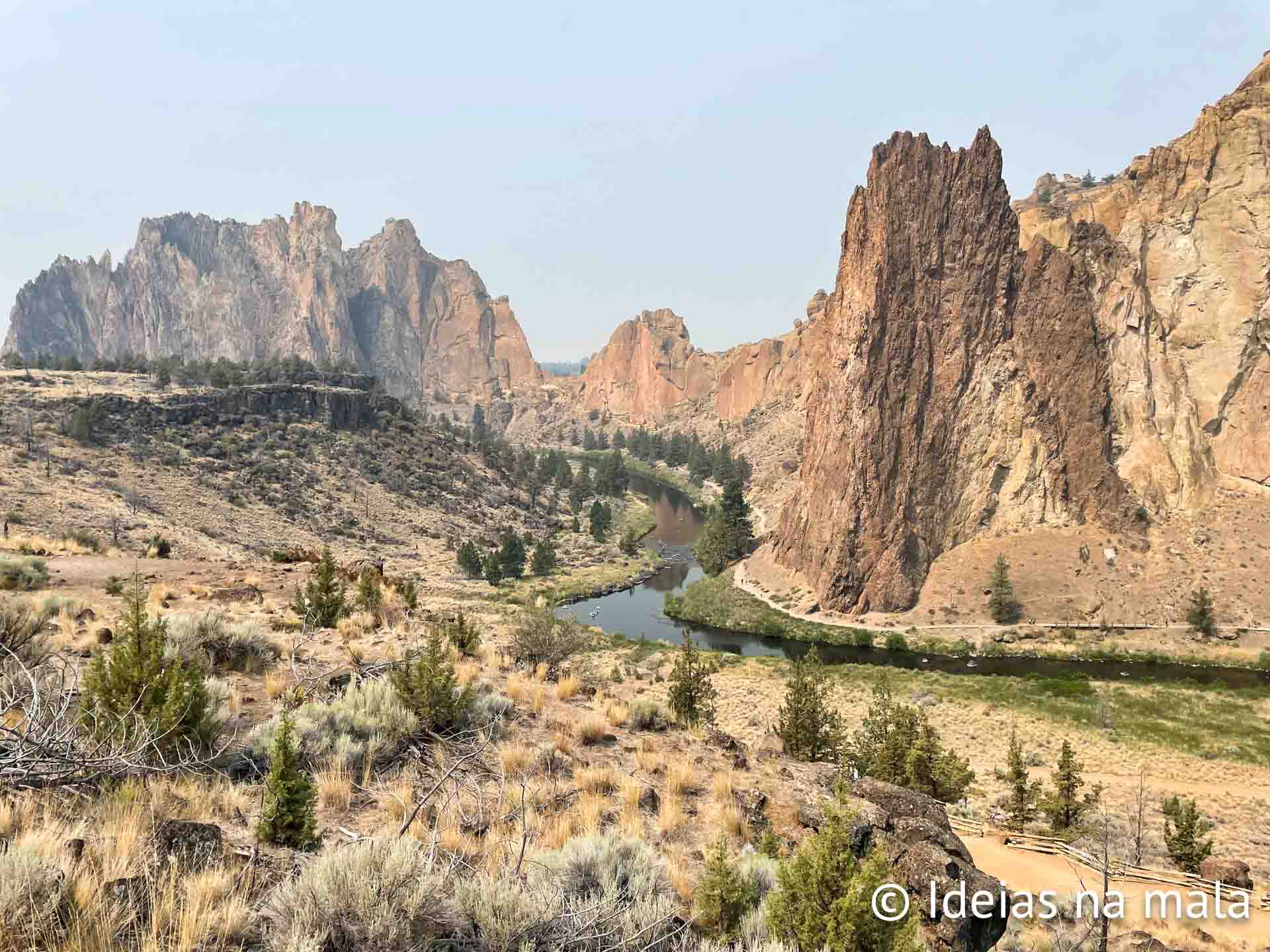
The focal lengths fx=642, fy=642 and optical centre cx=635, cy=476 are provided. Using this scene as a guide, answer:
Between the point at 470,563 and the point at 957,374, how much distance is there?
1769 inches

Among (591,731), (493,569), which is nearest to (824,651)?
(493,569)

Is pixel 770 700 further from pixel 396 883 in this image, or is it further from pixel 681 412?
pixel 681 412

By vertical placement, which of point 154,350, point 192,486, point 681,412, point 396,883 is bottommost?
point 396,883

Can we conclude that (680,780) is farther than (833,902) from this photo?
Yes

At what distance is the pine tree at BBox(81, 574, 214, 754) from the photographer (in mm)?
6062

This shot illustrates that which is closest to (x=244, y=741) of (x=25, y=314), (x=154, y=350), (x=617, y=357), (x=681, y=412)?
(x=681, y=412)

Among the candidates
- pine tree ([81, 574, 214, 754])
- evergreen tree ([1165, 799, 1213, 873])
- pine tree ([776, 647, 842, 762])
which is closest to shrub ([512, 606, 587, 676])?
pine tree ([776, 647, 842, 762])

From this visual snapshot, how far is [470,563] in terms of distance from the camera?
5512 centimetres

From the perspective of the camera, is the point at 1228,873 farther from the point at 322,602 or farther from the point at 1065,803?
the point at 322,602

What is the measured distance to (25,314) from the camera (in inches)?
7731

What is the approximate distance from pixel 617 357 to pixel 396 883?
19497 cm

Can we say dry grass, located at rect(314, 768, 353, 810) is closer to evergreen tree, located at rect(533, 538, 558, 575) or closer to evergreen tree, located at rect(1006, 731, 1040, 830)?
evergreen tree, located at rect(1006, 731, 1040, 830)

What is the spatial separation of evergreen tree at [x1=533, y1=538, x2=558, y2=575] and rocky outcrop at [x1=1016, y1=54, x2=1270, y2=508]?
50681 millimetres

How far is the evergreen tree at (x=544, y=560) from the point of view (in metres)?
60.1
